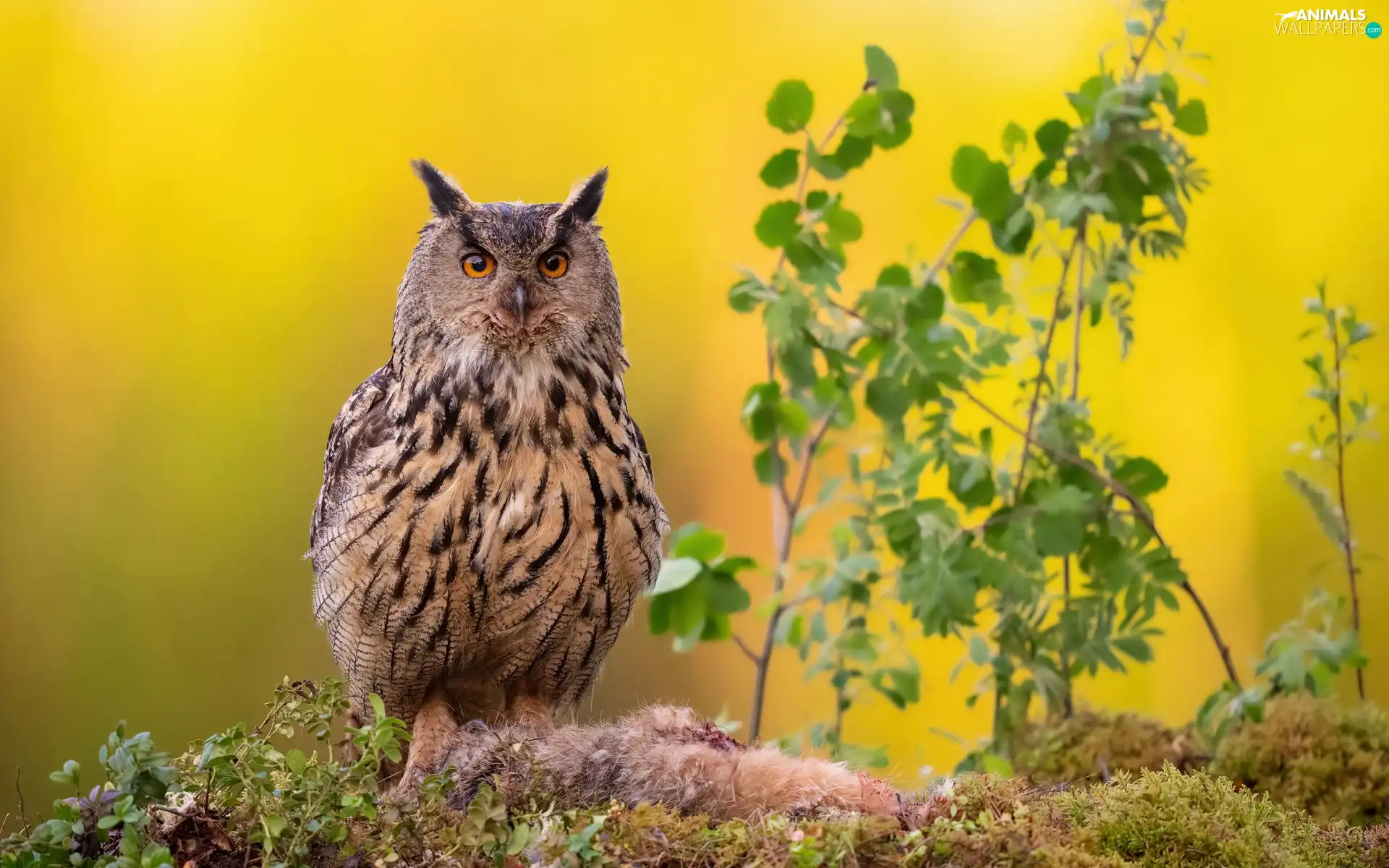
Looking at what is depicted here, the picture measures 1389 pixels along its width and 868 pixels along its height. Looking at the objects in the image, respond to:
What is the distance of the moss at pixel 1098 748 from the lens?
5.29 feet

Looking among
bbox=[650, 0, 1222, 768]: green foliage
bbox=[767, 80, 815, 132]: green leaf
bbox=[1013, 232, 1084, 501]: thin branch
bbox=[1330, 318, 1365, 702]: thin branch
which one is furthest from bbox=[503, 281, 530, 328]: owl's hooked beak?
bbox=[1330, 318, 1365, 702]: thin branch

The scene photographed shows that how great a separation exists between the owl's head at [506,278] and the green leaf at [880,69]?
502 millimetres

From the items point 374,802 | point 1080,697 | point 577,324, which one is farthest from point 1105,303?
point 374,802

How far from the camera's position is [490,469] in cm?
133

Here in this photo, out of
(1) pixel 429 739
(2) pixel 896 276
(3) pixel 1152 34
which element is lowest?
(1) pixel 429 739

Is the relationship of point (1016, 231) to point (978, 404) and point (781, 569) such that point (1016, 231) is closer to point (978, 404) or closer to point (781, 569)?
point (978, 404)

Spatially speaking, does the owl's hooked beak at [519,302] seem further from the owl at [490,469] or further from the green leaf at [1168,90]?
the green leaf at [1168,90]

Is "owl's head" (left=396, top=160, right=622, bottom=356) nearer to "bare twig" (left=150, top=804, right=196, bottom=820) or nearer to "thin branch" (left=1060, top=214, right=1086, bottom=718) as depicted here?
"bare twig" (left=150, top=804, right=196, bottom=820)

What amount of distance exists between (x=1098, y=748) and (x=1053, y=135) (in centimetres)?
85

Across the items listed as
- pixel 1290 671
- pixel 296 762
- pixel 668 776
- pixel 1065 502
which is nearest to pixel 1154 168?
pixel 1065 502

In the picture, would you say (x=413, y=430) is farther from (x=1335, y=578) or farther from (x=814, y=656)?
(x=1335, y=578)

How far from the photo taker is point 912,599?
159 centimetres

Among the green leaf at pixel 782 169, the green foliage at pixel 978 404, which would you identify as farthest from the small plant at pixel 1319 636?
the green leaf at pixel 782 169

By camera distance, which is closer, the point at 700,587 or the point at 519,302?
the point at 519,302
